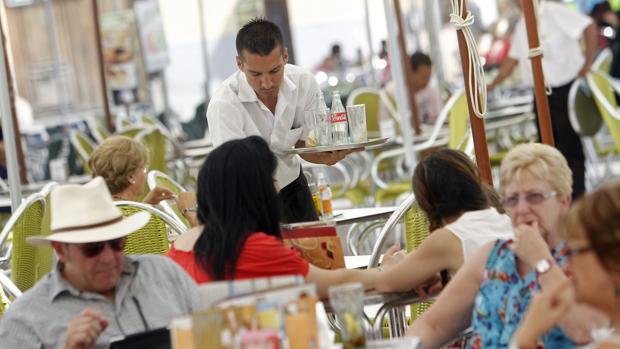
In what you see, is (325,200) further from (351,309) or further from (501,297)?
(351,309)

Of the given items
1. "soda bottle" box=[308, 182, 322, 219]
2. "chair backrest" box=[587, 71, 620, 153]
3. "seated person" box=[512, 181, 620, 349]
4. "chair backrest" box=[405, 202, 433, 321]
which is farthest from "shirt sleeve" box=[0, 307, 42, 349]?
"chair backrest" box=[587, 71, 620, 153]

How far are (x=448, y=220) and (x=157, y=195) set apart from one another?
6.67 ft

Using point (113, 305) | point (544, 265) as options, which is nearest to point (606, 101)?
point (544, 265)

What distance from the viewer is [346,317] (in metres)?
2.46

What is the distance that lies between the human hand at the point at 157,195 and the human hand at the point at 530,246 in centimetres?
254

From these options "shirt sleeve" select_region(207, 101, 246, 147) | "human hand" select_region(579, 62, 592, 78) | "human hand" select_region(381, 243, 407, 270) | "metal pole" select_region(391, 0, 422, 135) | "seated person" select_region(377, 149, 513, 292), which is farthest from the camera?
"metal pole" select_region(391, 0, 422, 135)

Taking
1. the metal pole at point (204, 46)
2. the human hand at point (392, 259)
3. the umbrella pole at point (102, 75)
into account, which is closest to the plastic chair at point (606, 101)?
the human hand at point (392, 259)

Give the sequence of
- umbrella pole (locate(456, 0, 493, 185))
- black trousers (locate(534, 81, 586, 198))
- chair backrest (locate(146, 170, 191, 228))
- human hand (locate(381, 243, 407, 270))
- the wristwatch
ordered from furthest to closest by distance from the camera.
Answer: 1. black trousers (locate(534, 81, 586, 198))
2. chair backrest (locate(146, 170, 191, 228))
3. umbrella pole (locate(456, 0, 493, 185))
4. human hand (locate(381, 243, 407, 270))
5. the wristwatch

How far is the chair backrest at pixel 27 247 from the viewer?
4410 millimetres

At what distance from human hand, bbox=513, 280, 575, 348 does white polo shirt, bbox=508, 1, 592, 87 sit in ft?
18.8

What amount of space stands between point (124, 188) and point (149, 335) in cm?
223

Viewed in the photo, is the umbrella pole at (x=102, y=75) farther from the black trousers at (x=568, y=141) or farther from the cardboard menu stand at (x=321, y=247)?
the cardboard menu stand at (x=321, y=247)

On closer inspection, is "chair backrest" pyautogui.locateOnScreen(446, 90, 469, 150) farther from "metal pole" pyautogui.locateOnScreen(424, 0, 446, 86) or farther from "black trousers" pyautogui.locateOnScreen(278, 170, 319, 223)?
"metal pole" pyautogui.locateOnScreen(424, 0, 446, 86)

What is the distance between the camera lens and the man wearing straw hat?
9.63ft
